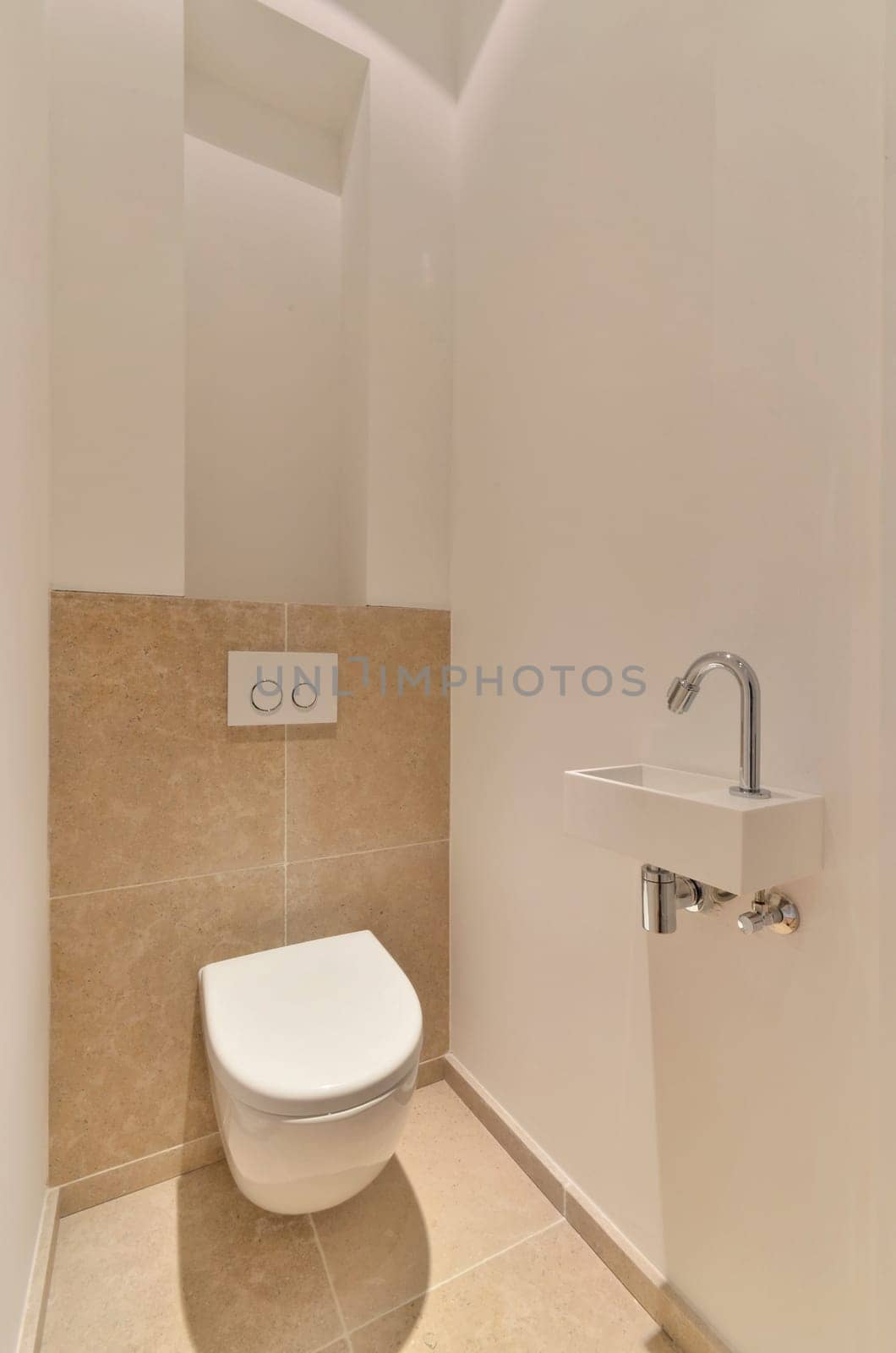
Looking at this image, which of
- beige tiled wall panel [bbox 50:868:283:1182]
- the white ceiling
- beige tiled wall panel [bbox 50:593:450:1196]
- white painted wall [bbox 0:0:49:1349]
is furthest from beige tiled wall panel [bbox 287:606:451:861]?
the white ceiling

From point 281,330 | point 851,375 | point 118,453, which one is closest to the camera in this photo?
point 851,375

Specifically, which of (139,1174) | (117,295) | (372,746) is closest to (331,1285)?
(139,1174)

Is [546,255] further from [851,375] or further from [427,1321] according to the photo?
[427,1321]

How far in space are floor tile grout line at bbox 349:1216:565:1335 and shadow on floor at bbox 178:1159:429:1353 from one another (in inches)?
0.6

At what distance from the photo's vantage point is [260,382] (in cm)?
171

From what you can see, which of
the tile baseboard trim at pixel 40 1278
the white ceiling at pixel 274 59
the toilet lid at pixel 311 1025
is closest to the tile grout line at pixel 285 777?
the toilet lid at pixel 311 1025

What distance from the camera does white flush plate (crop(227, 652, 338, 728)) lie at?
1338 millimetres

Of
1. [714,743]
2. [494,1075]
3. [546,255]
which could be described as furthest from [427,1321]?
[546,255]

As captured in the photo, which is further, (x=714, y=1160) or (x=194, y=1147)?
(x=194, y=1147)

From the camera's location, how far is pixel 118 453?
4.10ft

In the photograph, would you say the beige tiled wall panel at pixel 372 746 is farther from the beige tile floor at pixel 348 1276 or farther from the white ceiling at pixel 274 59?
the white ceiling at pixel 274 59

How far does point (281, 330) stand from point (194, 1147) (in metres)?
1.98

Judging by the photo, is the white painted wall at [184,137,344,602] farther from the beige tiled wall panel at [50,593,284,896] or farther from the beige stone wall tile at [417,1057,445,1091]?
the beige stone wall tile at [417,1057,445,1091]

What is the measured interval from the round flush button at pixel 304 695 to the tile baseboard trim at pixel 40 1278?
3.34 feet
